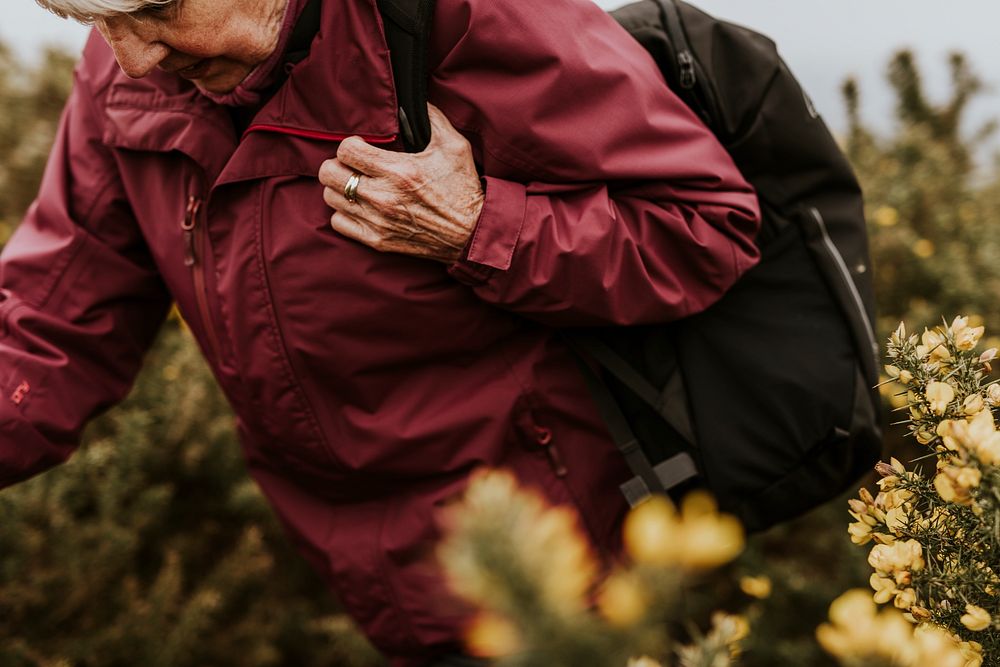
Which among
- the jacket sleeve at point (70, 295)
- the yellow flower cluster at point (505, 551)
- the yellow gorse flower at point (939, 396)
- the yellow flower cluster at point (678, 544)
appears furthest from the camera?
the jacket sleeve at point (70, 295)

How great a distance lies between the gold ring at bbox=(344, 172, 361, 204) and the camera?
148cm

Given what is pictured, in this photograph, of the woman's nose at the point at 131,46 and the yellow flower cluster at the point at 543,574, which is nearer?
the yellow flower cluster at the point at 543,574

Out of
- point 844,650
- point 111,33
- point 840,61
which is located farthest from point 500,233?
point 840,61

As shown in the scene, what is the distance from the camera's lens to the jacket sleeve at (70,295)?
1.73m

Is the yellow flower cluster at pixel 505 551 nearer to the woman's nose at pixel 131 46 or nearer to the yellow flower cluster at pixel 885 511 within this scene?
the yellow flower cluster at pixel 885 511

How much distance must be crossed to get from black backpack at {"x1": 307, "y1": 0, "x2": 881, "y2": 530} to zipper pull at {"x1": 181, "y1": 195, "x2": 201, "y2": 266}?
696mm

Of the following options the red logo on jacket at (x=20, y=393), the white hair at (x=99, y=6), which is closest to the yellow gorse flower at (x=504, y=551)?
the white hair at (x=99, y=6)

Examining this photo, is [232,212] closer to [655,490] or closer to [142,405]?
[655,490]

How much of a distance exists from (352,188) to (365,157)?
53 millimetres

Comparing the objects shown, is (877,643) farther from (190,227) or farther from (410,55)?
(190,227)

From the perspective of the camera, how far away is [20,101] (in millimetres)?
3441

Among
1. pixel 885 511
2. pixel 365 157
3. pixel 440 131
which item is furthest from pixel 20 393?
pixel 885 511

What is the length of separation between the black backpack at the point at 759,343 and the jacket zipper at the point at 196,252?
66 cm

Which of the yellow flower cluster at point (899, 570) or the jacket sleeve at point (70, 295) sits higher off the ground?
the yellow flower cluster at point (899, 570)
